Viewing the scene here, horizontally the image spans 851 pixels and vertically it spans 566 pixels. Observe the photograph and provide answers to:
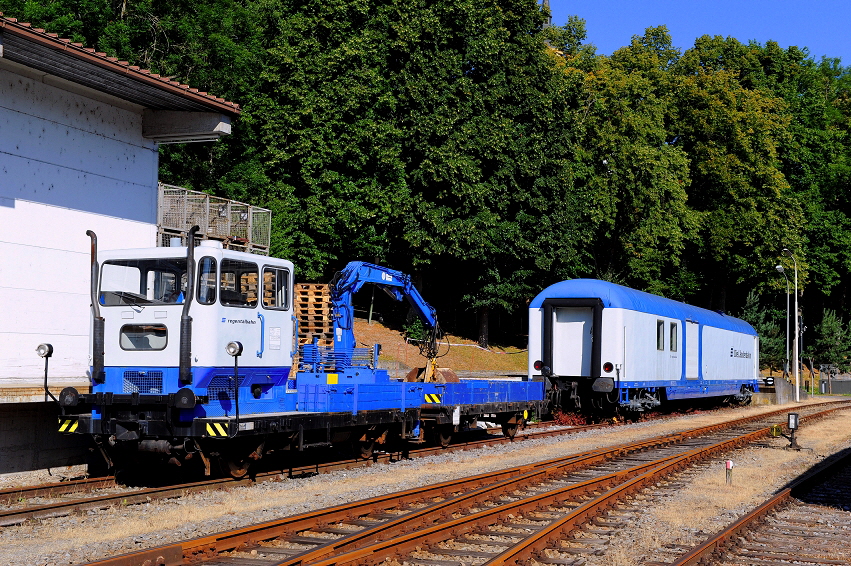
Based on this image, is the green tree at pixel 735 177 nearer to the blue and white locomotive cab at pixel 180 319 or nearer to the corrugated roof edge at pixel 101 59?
the corrugated roof edge at pixel 101 59

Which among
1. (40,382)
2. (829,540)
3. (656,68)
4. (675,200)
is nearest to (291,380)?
(40,382)

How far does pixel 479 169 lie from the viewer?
128 ft

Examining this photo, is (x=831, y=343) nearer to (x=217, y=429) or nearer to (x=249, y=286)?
(x=249, y=286)

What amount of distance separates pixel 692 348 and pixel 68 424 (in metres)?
22.5

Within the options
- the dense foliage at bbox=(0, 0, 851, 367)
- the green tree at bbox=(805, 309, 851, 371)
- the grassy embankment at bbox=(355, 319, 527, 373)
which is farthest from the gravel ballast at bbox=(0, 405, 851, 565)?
the green tree at bbox=(805, 309, 851, 371)

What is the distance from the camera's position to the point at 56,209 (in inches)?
598

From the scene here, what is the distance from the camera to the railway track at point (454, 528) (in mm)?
8211

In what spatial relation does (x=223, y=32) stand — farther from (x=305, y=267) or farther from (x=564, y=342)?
(x=564, y=342)

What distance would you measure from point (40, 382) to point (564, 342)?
1440cm

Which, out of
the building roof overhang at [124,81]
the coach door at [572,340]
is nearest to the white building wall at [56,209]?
the building roof overhang at [124,81]

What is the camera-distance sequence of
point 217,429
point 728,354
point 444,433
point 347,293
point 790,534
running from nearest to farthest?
point 790,534, point 217,429, point 347,293, point 444,433, point 728,354

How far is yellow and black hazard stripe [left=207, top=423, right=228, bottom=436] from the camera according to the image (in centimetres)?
1166

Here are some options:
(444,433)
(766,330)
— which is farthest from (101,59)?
(766,330)

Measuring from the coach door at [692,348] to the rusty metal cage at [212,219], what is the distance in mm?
14300
